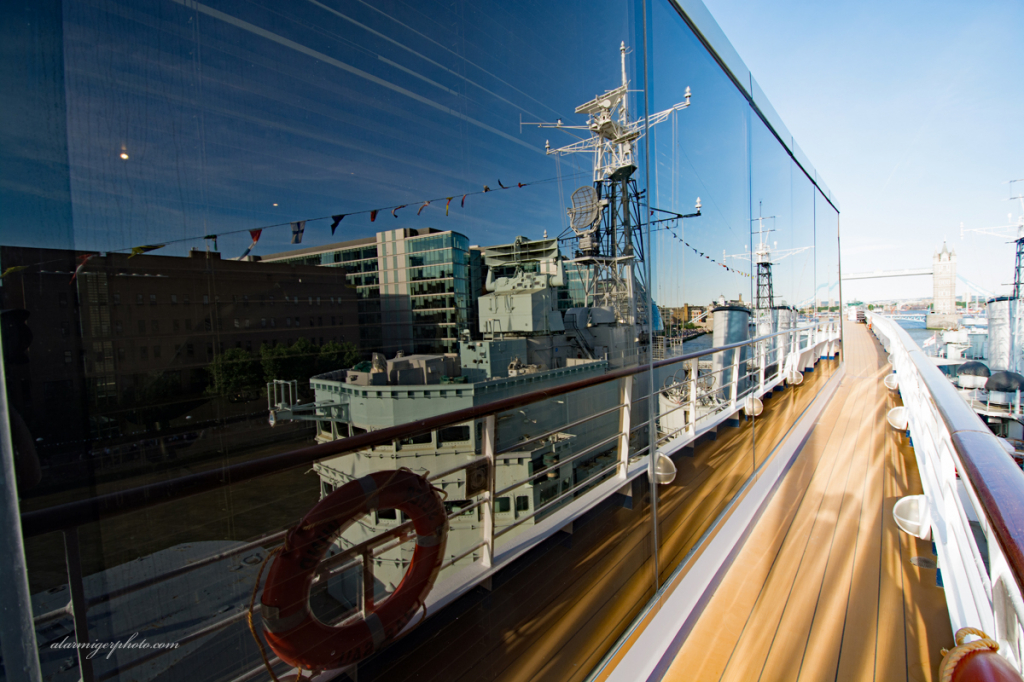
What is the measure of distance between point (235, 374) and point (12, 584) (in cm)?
33

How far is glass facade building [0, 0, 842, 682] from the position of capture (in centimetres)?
51

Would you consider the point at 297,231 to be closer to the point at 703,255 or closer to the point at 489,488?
the point at 489,488

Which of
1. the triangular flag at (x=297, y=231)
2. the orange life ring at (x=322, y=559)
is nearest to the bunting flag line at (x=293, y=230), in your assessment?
the triangular flag at (x=297, y=231)

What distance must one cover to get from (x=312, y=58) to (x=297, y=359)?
595 millimetres

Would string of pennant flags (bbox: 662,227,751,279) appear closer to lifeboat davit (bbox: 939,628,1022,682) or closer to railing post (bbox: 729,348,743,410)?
railing post (bbox: 729,348,743,410)

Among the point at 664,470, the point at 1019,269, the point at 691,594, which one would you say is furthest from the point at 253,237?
the point at 1019,269

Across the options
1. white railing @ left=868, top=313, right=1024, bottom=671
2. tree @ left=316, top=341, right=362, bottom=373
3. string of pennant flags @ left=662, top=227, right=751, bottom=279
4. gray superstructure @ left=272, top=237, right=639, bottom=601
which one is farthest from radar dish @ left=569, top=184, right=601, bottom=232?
white railing @ left=868, top=313, right=1024, bottom=671

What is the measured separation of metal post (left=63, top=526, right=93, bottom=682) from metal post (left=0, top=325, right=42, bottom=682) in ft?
0.17

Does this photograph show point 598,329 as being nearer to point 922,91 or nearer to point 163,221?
point 163,221

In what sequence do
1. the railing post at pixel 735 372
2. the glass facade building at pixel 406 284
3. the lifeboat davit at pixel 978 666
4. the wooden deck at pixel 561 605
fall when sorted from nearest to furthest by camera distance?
1. the lifeboat davit at pixel 978 666
2. the glass facade building at pixel 406 284
3. the wooden deck at pixel 561 605
4. the railing post at pixel 735 372

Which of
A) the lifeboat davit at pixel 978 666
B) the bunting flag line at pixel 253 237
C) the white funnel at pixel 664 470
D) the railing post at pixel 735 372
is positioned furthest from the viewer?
the railing post at pixel 735 372

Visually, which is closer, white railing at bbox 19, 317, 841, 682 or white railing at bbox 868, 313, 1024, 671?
white railing at bbox 868, 313, 1024, 671

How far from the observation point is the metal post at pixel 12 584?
44 cm

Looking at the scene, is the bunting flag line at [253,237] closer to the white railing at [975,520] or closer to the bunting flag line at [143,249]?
the bunting flag line at [143,249]
